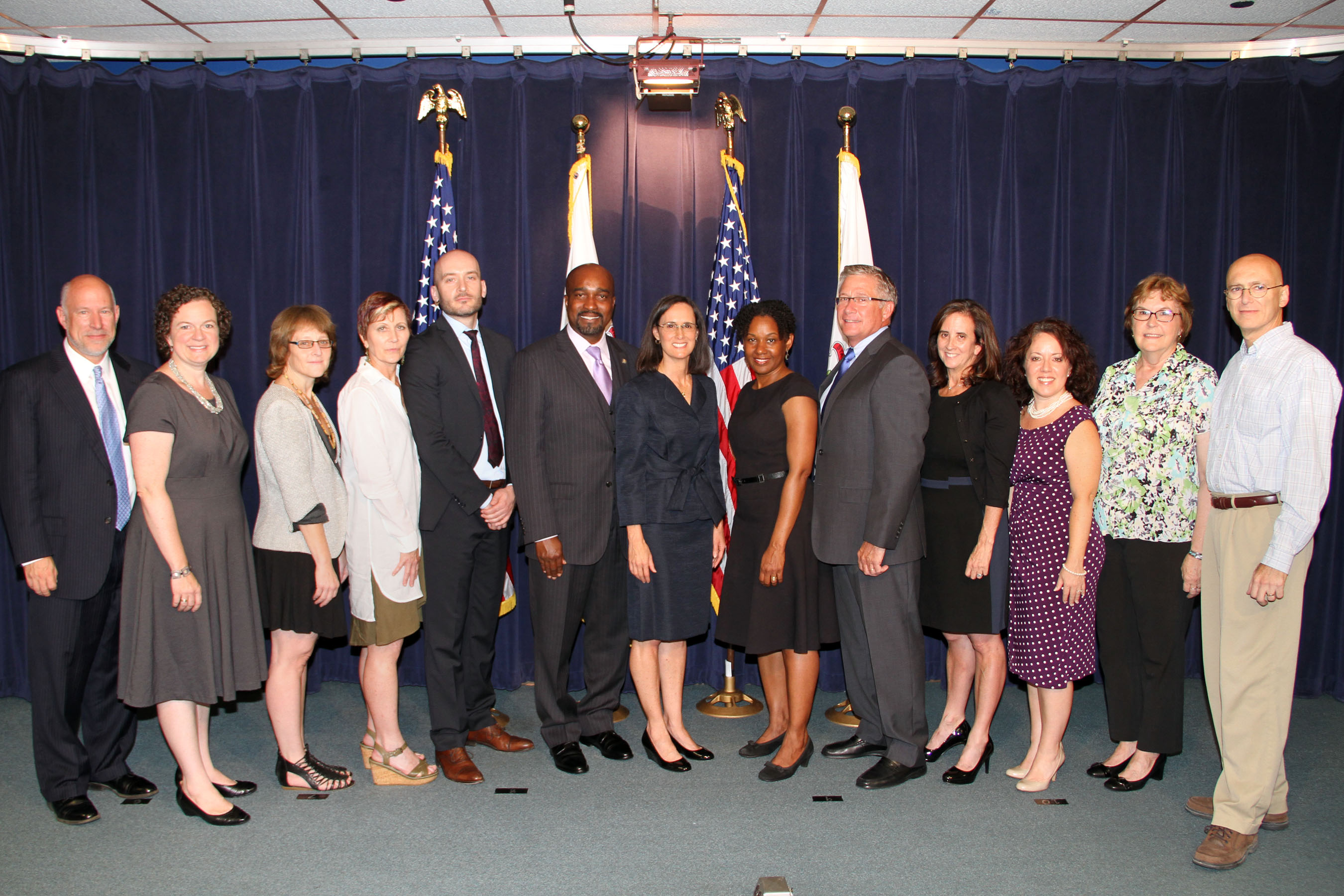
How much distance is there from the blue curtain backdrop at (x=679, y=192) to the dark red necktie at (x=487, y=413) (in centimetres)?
109

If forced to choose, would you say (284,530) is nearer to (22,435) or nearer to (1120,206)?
(22,435)

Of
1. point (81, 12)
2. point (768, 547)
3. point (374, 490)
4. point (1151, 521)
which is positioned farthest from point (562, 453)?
point (81, 12)

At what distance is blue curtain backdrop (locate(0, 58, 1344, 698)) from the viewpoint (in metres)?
4.66

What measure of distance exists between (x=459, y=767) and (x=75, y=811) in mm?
1356

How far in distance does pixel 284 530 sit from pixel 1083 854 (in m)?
3.03

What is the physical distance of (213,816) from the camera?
302cm

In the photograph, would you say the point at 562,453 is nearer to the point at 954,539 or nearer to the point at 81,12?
the point at 954,539

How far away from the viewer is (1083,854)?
2828mm

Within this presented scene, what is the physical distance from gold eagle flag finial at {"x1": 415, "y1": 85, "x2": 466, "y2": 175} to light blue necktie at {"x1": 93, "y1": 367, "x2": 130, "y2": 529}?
1.99 metres


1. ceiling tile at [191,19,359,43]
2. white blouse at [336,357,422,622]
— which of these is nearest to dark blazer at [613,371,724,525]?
white blouse at [336,357,422,622]

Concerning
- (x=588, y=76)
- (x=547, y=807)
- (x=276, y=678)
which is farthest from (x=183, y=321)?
(x=588, y=76)

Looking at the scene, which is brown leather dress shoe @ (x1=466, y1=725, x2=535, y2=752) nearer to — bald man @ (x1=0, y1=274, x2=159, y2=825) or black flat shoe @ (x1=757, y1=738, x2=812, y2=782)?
black flat shoe @ (x1=757, y1=738, x2=812, y2=782)

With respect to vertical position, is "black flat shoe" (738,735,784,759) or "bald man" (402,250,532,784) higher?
"bald man" (402,250,532,784)

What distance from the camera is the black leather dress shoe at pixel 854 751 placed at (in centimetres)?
361
